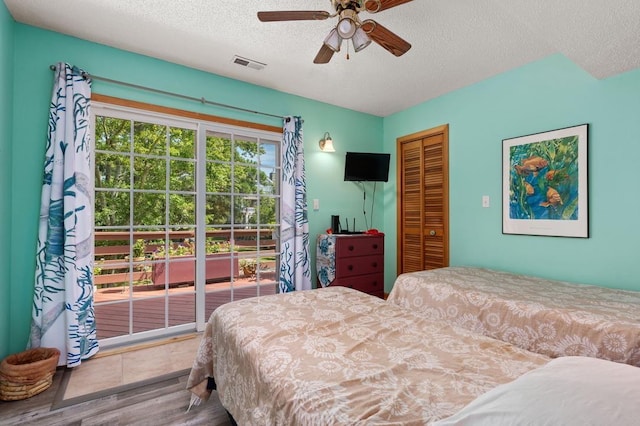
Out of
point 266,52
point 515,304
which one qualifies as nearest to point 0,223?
point 266,52

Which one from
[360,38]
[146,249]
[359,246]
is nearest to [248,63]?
[360,38]

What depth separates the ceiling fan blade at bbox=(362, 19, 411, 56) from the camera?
1764mm

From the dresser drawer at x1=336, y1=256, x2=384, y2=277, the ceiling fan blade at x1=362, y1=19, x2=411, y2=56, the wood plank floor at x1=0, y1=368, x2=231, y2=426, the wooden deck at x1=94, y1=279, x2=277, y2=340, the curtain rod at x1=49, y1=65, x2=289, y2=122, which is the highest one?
the curtain rod at x1=49, y1=65, x2=289, y2=122

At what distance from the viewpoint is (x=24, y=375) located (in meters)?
1.93

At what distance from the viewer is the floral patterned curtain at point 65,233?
226 cm

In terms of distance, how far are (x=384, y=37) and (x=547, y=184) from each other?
6.37ft

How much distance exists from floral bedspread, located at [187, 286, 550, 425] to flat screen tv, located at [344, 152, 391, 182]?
2362 mm

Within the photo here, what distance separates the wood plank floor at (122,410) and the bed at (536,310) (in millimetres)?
1516

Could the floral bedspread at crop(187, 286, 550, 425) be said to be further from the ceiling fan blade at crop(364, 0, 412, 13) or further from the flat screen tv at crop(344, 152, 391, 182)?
the flat screen tv at crop(344, 152, 391, 182)

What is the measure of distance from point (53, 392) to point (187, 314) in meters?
1.42

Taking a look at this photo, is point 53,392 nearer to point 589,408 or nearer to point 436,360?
point 436,360

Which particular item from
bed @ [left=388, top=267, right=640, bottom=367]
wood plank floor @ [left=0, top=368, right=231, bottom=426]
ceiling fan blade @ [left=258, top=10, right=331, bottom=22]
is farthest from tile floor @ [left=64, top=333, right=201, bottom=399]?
ceiling fan blade @ [left=258, top=10, right=331, bottom=22]

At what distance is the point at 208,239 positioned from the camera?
3.13m

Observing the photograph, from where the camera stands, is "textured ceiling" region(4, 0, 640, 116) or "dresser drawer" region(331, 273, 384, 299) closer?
"textured ceiling" region(4, 0, 640, 116)
